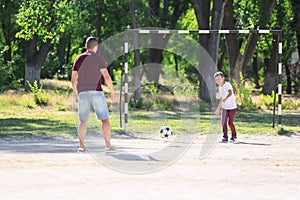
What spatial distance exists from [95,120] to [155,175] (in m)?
8.77

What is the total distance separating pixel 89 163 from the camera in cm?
1016

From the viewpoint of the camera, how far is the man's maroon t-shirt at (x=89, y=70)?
35.9 feet

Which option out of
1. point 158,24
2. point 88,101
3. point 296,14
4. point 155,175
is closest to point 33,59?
point 158,24

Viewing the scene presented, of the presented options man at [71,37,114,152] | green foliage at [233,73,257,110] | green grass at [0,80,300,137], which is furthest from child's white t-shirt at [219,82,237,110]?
green foliage at [233,73,257,110]

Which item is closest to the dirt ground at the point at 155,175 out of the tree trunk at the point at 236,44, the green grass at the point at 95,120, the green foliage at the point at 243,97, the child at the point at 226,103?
the child at the point at 226,103

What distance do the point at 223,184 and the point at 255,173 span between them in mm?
1099

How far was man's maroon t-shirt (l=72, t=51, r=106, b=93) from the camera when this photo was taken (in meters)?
10.9

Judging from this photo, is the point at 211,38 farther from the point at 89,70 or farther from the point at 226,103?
the point at 89,70

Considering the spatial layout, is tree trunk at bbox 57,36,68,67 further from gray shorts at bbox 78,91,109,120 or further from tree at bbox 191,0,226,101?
gray shorts at bbox 78,91,109,120

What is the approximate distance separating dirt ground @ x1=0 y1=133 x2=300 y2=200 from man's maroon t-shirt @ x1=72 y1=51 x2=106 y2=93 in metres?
1.16

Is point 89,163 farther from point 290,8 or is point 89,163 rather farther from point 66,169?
point 290,8

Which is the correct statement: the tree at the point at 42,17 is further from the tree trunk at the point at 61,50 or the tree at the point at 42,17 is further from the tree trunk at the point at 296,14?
the tree trunk at the point at 61,50

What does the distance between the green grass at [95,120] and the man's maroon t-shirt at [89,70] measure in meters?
3.68

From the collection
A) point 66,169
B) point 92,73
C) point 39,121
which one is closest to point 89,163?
point 66,169
